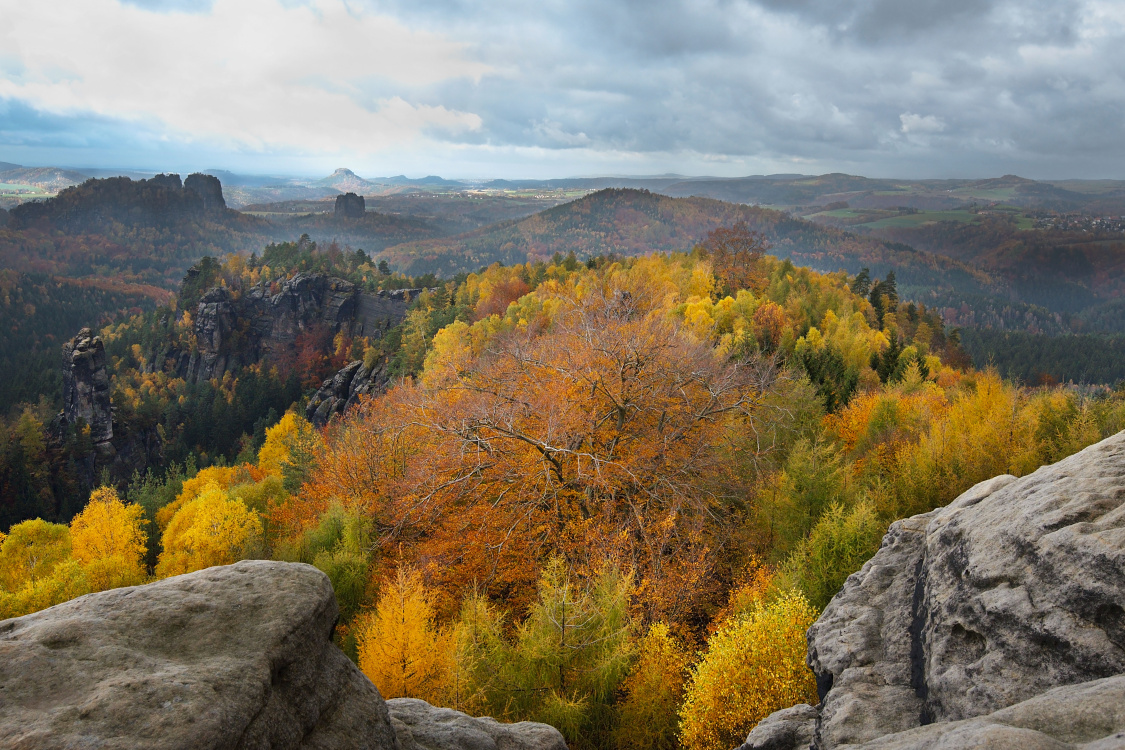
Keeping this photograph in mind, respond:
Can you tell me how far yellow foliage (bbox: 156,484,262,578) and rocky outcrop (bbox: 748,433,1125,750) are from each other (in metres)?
39.0

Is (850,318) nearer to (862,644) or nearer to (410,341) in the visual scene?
(410,341)

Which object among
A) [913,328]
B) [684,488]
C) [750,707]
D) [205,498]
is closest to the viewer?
[750,707]

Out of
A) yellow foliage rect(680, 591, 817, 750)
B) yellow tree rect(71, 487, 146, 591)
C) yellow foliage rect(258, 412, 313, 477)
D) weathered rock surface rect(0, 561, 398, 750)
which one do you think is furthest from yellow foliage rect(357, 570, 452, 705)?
yellow foliage rect(258, 412, 313, 477)

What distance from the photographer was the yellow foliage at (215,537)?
135 ft

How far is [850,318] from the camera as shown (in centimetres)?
6725

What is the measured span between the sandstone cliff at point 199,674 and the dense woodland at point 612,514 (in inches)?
398

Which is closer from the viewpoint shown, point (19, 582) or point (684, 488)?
point (684, 488)

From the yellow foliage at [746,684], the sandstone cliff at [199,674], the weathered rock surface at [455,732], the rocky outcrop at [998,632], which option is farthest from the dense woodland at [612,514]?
the sandstone cliff at [199,674]

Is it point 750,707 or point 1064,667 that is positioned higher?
point 1064,667

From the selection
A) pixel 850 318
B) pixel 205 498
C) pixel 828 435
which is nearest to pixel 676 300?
pixel 850 318

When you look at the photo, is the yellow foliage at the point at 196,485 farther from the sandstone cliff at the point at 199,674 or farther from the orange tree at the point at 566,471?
the sandstone cliff at the point at 199,674

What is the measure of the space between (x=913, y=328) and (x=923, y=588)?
105m

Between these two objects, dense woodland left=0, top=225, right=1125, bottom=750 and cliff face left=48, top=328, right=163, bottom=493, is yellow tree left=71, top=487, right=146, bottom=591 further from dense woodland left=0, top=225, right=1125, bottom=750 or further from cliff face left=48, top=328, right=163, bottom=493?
cliff face left=48, top=328, right=163, bottom=493

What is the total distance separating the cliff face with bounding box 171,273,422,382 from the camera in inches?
5418
